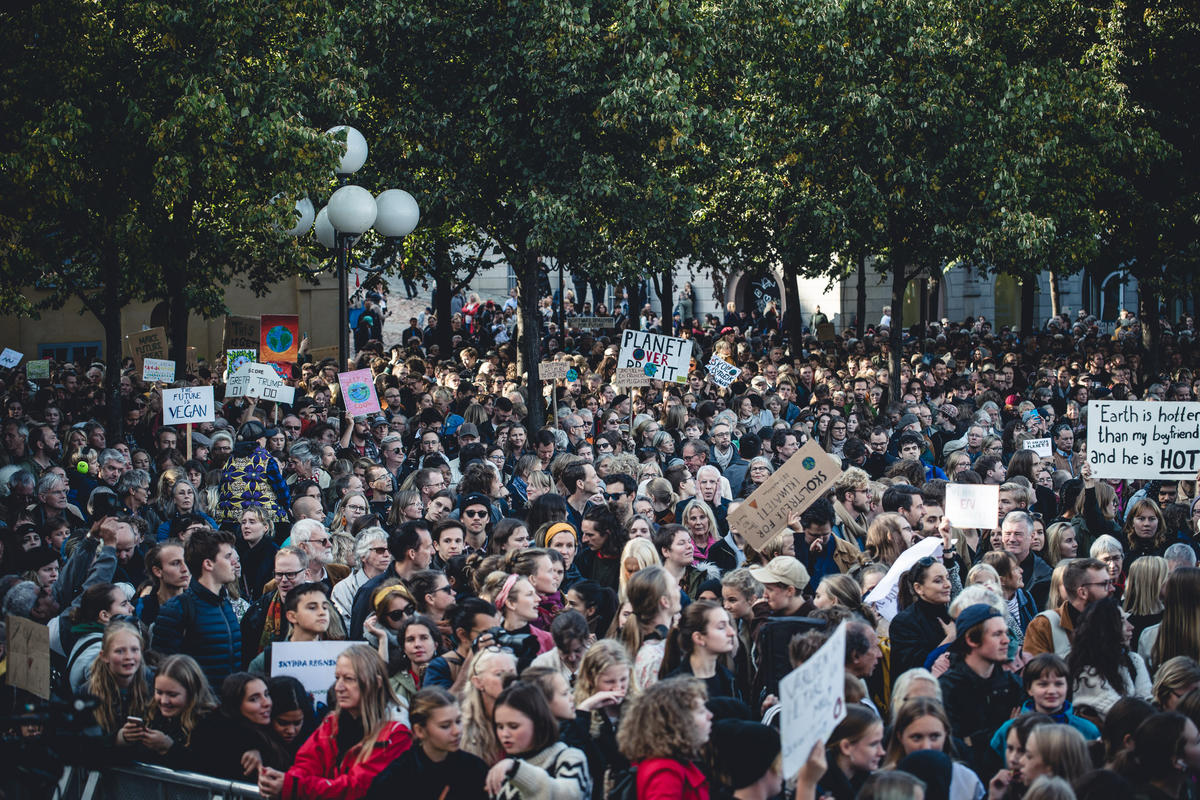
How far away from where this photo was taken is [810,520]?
1066 centimetres

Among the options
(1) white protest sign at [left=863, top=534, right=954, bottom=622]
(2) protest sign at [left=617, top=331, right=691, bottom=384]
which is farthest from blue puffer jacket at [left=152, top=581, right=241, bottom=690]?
(2) protest sign at [left=617, top=331, right=691, bottom=384]

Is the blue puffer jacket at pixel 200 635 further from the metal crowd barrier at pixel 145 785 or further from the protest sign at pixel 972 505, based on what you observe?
the protest sign at pixel 972 505

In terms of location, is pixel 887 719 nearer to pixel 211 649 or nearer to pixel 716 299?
pixel 211 649

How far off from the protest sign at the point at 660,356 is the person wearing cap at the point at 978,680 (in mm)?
11925

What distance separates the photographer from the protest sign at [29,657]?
22.9 ft

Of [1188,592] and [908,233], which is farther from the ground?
[908,233]

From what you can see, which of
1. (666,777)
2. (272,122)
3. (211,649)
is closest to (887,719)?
(666,777)

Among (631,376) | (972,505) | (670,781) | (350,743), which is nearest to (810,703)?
(670,781)

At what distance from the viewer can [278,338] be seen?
A: 1958 cm

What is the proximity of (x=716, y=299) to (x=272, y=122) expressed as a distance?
35020 millimetres

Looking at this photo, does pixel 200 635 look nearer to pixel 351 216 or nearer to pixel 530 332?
pixel 351 216

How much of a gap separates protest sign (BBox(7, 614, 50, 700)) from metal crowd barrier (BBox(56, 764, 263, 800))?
0.47 m

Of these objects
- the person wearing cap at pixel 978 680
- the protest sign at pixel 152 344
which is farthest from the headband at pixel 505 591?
the protest sign at pixel 152 344

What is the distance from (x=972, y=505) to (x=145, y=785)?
253 inches
